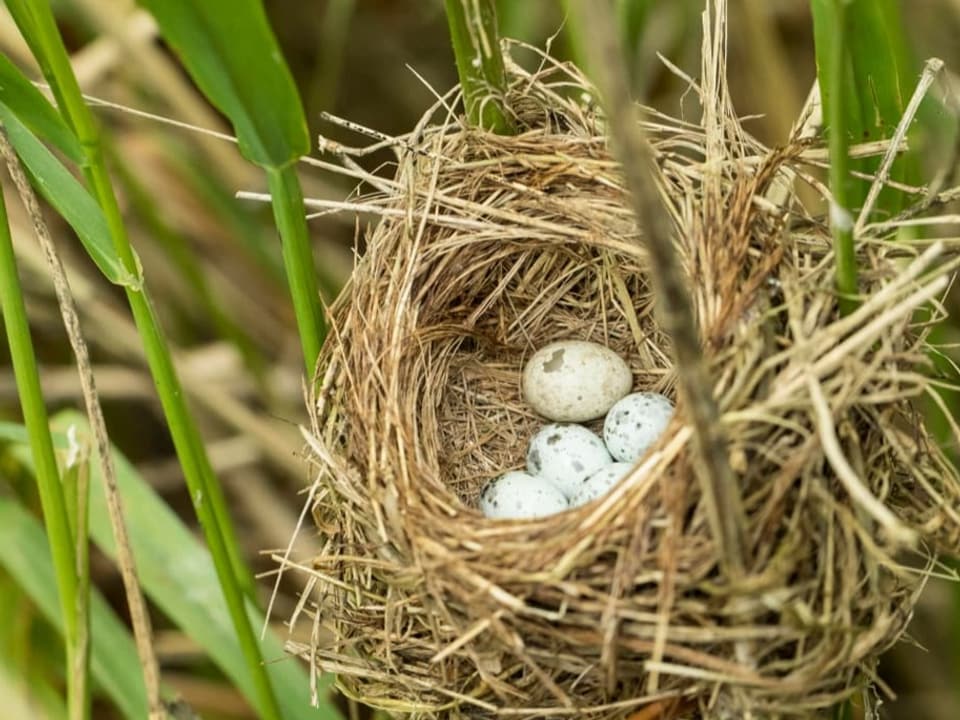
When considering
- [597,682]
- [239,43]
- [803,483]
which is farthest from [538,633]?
[239,43]

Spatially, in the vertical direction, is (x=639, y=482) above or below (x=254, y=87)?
below

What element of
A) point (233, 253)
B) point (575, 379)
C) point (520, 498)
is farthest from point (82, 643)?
point (233, 253)

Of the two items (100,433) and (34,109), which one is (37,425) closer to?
(100,433)

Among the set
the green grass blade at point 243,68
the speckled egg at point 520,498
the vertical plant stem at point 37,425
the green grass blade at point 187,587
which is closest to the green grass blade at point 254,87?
the green grass blade at point 243,68

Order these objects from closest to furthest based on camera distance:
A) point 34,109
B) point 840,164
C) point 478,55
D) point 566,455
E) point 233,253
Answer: point 840,164
point 34,109
point 478,55
point 566,455
point 233,253

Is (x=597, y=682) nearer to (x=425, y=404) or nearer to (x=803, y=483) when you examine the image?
(x=803, y=483)

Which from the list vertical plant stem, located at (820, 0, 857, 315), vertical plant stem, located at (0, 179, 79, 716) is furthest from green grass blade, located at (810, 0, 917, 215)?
vertical plant stem, located at (0, 179, 79, 716)

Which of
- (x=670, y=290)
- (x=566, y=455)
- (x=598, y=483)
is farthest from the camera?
(x=566, y=455)
